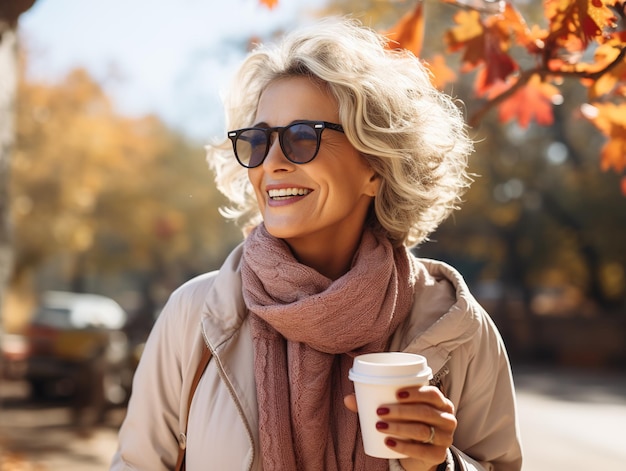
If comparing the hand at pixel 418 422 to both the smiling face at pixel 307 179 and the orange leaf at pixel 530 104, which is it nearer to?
the smiling face at pixel 307 179

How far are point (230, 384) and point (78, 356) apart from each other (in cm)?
1318

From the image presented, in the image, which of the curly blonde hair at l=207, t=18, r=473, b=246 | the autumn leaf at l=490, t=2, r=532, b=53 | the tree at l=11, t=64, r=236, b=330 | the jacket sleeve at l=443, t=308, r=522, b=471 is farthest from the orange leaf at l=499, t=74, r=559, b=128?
the tree at l=11, t=64, r=236, b=330

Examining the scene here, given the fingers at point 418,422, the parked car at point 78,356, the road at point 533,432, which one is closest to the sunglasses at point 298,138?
the fingers at point 418,422

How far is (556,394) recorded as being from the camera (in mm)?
14234

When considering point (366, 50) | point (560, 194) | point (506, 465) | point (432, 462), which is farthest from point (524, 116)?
point (560, 194)

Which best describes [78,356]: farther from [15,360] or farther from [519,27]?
[519,27]

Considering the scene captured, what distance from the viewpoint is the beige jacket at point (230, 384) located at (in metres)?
2.07

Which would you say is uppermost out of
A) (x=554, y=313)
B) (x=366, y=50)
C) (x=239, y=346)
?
(x=366, y=50)

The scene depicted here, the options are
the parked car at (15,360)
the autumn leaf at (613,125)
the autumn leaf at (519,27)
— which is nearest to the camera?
the autumn leaf at (519,27)

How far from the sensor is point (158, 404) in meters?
2.16

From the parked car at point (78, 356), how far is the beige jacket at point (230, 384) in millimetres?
9358

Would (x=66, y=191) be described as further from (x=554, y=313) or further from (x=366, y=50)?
(x=366, y=50)

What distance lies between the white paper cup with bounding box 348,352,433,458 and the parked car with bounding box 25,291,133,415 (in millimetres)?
9954

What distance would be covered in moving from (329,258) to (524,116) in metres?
1.47
